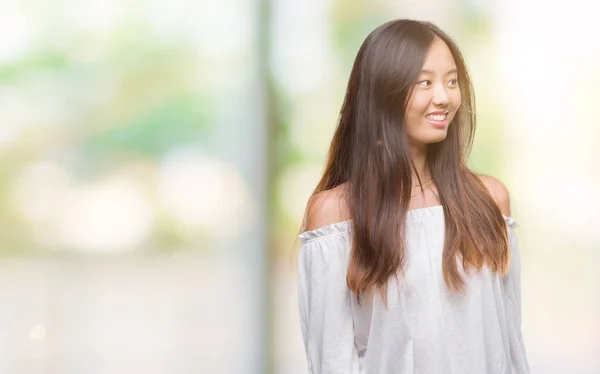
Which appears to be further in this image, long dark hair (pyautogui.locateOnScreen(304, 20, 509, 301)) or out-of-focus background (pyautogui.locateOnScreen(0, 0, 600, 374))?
out-of-focus background (pyautogui.locateOnScreen(0, 0, 600, 374))

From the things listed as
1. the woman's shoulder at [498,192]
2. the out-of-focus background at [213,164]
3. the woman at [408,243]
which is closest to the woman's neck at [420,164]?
the woman at [408,243]

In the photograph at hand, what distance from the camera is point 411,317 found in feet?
4.79

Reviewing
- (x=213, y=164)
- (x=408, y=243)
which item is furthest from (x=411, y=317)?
(x=213, y=164)

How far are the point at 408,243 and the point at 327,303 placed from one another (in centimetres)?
17

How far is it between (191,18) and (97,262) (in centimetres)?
84

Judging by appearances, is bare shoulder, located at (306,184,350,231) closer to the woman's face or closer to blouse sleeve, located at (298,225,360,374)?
blouse sleeve, located at (298,225,360,374)

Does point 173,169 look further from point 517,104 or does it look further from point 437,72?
point 437,72

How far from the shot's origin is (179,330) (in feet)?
9.42

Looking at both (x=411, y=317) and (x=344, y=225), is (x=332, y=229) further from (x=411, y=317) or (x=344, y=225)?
(x=411, y=317)

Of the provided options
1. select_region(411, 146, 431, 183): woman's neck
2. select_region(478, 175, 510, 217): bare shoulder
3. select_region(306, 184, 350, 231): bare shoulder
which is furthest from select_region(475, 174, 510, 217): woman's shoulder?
select_region(306, 184, 350, 231): bare shoulder

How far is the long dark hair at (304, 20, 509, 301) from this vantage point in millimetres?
1463

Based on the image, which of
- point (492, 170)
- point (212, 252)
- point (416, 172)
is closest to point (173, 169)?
point (212, 252)

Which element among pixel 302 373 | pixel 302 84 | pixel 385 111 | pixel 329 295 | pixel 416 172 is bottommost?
pixel 302 373

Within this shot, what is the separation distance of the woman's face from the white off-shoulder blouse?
0.44ft
